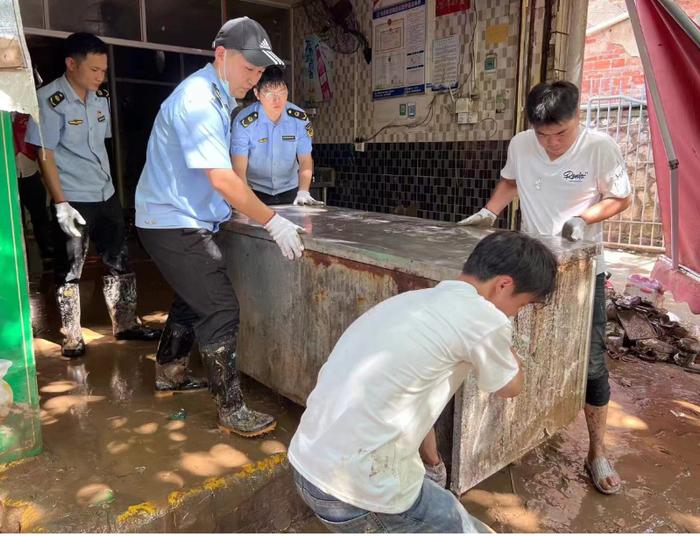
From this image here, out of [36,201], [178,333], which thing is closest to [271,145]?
[178,333]

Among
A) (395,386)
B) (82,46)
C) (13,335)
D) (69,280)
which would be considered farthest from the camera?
(69,280)

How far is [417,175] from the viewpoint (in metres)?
5.42

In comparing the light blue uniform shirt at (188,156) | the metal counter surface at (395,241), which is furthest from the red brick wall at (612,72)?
the light blue uniform shirt at (188,156)

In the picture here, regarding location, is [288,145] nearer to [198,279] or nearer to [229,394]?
[198,279]

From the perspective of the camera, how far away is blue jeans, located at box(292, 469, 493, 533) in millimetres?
1385

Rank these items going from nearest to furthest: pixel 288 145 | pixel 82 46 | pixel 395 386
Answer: pixel 395 386 → pixel 82 46 → pixel 288 145

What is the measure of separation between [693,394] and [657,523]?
146 cm

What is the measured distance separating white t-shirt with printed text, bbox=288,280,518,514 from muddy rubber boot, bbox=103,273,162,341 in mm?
2618

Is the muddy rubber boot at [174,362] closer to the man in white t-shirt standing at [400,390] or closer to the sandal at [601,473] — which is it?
the man in white t-shirt standing at [400,390]

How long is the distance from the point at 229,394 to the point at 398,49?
4.04 m

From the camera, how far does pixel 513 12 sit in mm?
4410

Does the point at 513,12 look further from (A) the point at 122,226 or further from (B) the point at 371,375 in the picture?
(B) the point at 371,375

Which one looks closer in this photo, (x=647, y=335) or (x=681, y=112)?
(x=681, y=112)

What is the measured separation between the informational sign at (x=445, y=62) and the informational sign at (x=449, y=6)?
0.21m
